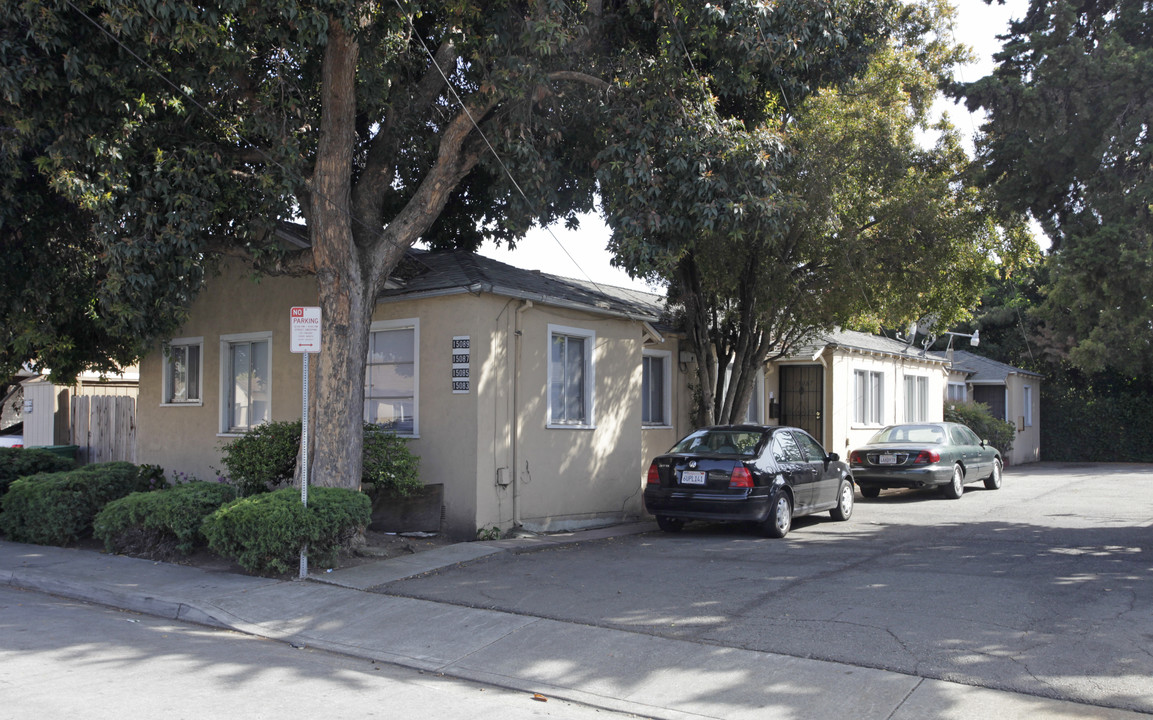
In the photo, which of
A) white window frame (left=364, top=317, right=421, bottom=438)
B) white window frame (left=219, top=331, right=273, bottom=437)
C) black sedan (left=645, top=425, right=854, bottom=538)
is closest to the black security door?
black sedan (left=645, top=425, right=854, bottom=538)

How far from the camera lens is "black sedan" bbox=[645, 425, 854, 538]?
11516 mm

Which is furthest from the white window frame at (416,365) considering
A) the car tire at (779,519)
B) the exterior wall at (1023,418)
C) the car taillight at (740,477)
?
the exterior wall at (1023,418)

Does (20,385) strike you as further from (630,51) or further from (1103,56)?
(1103,56)

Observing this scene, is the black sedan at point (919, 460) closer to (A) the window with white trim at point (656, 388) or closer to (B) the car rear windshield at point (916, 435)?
(B) the car rear windshield at point (916, 435)

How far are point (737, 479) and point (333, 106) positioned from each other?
21.9 ft

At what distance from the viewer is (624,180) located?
10.9 meters

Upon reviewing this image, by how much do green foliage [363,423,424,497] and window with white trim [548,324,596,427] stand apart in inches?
89.8

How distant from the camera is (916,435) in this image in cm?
1794

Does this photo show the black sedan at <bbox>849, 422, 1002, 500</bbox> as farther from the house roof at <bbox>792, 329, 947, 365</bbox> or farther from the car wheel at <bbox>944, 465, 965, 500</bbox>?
the house roof at <bbox>792, 329, 947, 365</bbox>

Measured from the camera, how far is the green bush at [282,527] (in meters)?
9.15

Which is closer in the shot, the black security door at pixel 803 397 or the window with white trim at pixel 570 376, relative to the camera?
the window with white trim at pixel 570 376

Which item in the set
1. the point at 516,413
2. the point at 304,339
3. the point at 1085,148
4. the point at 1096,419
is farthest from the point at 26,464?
the point at 1096,419

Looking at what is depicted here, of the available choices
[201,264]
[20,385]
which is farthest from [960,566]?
[20,385]

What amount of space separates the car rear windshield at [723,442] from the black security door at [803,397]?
364 inches
